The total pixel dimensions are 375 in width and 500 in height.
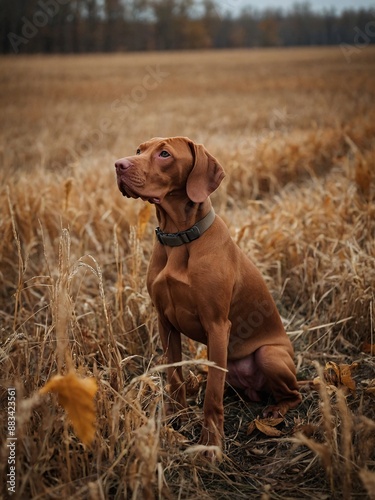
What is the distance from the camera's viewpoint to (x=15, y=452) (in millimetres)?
1911

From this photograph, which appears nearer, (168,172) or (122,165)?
(122,165)

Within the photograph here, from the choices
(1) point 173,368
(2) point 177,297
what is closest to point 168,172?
(2) point 177,297

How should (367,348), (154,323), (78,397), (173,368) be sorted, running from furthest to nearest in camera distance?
(154,323) < (367,348) < (173,368) < (78,397)

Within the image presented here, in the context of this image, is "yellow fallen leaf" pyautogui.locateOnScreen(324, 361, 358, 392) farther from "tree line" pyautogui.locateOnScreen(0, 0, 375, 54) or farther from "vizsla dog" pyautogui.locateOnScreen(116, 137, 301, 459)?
"tree line" pyautogui.locateOnScreen(0, 0, 375, 54)

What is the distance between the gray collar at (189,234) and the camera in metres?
2.46

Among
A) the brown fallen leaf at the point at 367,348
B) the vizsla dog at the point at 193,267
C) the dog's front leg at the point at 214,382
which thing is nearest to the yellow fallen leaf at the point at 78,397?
the vizsla dog at the point at 193,267

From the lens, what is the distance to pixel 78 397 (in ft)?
5.64

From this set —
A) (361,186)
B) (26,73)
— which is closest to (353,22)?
(26,73)

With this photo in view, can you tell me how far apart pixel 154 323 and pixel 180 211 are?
1.27m

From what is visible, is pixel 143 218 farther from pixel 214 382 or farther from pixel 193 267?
pixel 214 382

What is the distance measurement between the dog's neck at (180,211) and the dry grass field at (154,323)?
18.5 inches

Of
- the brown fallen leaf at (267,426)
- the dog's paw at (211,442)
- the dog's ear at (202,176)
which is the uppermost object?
the dog's ear at (202,176)

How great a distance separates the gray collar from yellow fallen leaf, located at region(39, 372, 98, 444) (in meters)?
0.95

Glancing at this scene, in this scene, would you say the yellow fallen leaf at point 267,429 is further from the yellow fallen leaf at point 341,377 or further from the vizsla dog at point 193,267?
Result: the yellow fallen leaf at point 341,377
